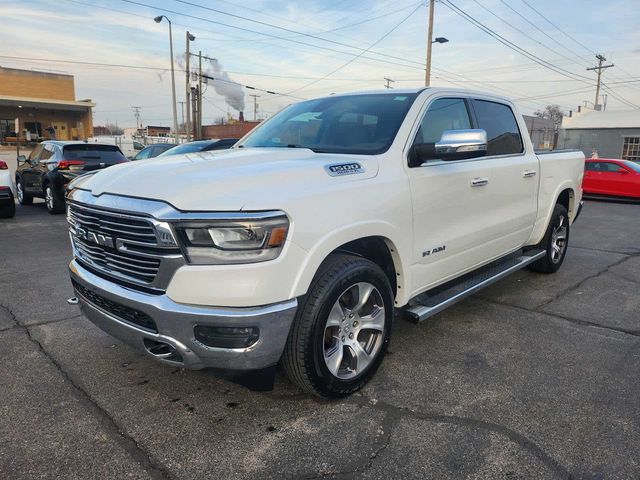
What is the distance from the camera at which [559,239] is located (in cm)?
594

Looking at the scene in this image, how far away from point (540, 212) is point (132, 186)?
13.9 feet

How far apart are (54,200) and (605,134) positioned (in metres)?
39.3

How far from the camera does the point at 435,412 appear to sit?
9.41ft

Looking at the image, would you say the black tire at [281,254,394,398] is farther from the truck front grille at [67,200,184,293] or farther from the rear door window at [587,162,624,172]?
the rear door window at [587,162,624,172]

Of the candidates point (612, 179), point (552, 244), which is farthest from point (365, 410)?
point (612, 179)

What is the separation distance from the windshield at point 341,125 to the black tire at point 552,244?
2.88 m

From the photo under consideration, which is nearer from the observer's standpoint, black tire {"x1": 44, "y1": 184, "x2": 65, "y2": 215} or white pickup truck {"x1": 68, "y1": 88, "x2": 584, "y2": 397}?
white pickup truck {"x1": 68, "y1": 88, "x2": 584, "y2": 397}

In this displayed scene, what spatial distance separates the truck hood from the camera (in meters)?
2.38

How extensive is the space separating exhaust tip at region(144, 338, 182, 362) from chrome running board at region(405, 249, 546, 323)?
5.27 feet

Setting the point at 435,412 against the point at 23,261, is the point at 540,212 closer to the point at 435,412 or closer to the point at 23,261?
the point at 435,412

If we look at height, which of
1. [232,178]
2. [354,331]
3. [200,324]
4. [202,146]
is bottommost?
[354,331]

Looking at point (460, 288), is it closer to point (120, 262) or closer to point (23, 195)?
point (120, 262)

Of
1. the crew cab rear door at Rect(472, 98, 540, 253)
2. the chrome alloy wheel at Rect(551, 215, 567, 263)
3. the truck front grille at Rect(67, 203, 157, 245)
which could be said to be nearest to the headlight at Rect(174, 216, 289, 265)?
the truck front grille at Rect(67, 203, 157, 245)

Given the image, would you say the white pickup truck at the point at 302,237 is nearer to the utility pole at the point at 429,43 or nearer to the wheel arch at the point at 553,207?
the wheel arch at the point at 553,207
